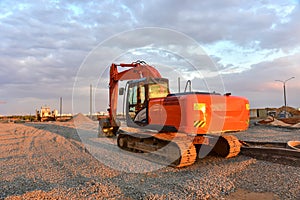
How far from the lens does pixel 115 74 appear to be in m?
14.1

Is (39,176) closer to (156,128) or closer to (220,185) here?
(156,128)

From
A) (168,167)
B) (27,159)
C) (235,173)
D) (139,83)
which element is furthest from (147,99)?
(27,159)

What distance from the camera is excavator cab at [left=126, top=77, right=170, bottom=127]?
31.1 feet

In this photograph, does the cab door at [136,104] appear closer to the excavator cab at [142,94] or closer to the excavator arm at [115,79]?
the excavator cab at [142,94]

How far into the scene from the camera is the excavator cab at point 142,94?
9.49 meters

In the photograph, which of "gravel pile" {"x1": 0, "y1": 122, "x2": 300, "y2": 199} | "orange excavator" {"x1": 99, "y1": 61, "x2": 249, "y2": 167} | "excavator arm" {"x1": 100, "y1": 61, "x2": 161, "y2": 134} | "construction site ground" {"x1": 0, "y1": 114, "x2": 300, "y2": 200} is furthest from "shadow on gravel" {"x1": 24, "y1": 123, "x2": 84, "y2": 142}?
"gravel pile" {"x1": 0, "y1": 122, "x2": 300, "y2": 199}

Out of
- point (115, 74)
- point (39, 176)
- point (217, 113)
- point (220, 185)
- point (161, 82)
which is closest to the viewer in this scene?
point (220, 185)

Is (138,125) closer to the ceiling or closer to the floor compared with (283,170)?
closer to the ceiling

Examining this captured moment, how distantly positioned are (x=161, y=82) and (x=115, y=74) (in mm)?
4770

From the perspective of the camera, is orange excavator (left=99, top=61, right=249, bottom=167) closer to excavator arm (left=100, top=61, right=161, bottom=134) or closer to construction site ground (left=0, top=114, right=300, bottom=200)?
construction site ground (left=0, top=114, right=300, bottom=200)

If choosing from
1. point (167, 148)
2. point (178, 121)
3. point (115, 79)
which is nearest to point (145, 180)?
point (167, 148)

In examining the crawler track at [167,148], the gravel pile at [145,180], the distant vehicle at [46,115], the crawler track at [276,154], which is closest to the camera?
the gravel pile at [145,180]

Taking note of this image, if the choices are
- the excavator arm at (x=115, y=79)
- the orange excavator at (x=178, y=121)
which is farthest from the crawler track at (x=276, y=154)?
the excavator arm at (x=115, y=79)

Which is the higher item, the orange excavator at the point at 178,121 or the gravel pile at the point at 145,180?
the orange excavator at the point at 178,121
